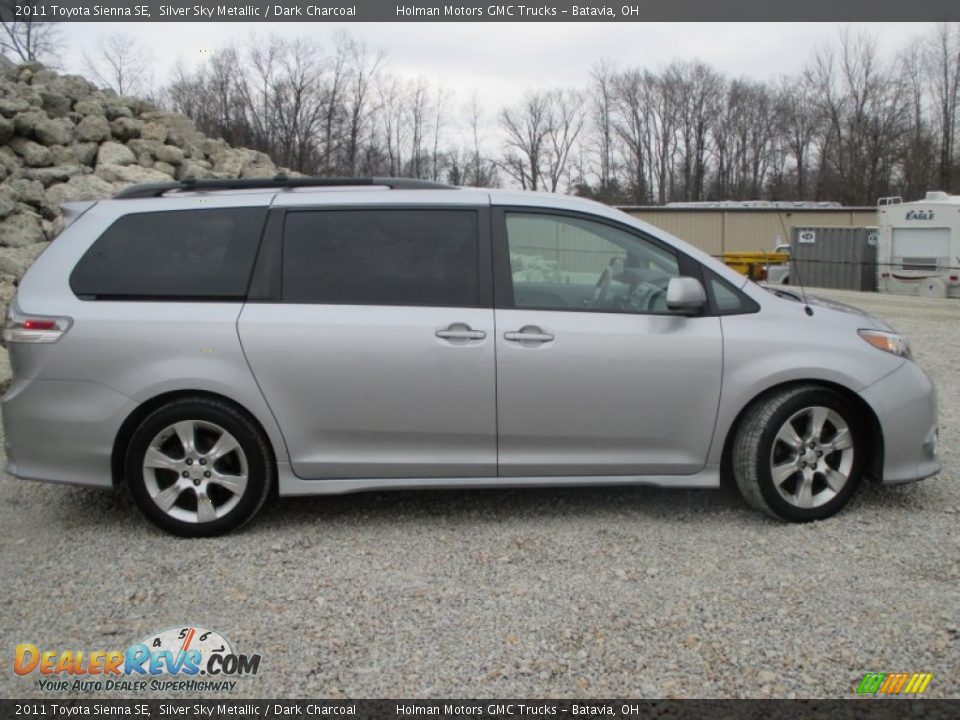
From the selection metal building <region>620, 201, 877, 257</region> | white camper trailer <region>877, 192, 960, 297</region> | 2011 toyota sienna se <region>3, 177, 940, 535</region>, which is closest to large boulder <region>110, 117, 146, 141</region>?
2011 toyota sienna se <region>3, 177, 940, 535</region>

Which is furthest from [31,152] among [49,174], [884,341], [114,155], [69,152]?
[884,341]

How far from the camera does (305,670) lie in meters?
2.96

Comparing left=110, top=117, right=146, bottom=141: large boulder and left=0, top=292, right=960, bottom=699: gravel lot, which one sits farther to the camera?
left=110, top=117, right=146, bottom=141: large boulder

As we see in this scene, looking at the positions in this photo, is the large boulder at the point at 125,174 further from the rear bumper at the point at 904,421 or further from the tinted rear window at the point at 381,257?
the rear bumper at the point at 904,421

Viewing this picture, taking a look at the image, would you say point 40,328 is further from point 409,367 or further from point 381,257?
point 409,367

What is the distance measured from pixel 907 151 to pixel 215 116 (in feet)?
145

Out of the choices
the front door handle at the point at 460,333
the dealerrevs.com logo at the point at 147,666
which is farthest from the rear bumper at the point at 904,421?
the dealerrevs.com logo at the point at 147,666

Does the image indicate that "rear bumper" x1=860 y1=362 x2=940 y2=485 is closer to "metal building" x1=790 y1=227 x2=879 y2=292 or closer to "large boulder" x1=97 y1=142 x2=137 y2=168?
"large boulder" x1=97 y1=142 x2=137 y2=168

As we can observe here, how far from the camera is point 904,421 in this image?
4.23 meters

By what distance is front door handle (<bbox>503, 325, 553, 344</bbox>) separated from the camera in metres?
Result: 4.10

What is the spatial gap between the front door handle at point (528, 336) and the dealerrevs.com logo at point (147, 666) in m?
1.91

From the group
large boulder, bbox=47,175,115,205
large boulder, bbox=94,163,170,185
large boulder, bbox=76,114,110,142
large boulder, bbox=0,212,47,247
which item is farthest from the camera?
large boulder, bbox=76,114,110,142

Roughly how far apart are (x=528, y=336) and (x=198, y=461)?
5.94ft

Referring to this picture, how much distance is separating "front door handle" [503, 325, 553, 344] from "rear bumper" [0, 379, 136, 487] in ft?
6.44
